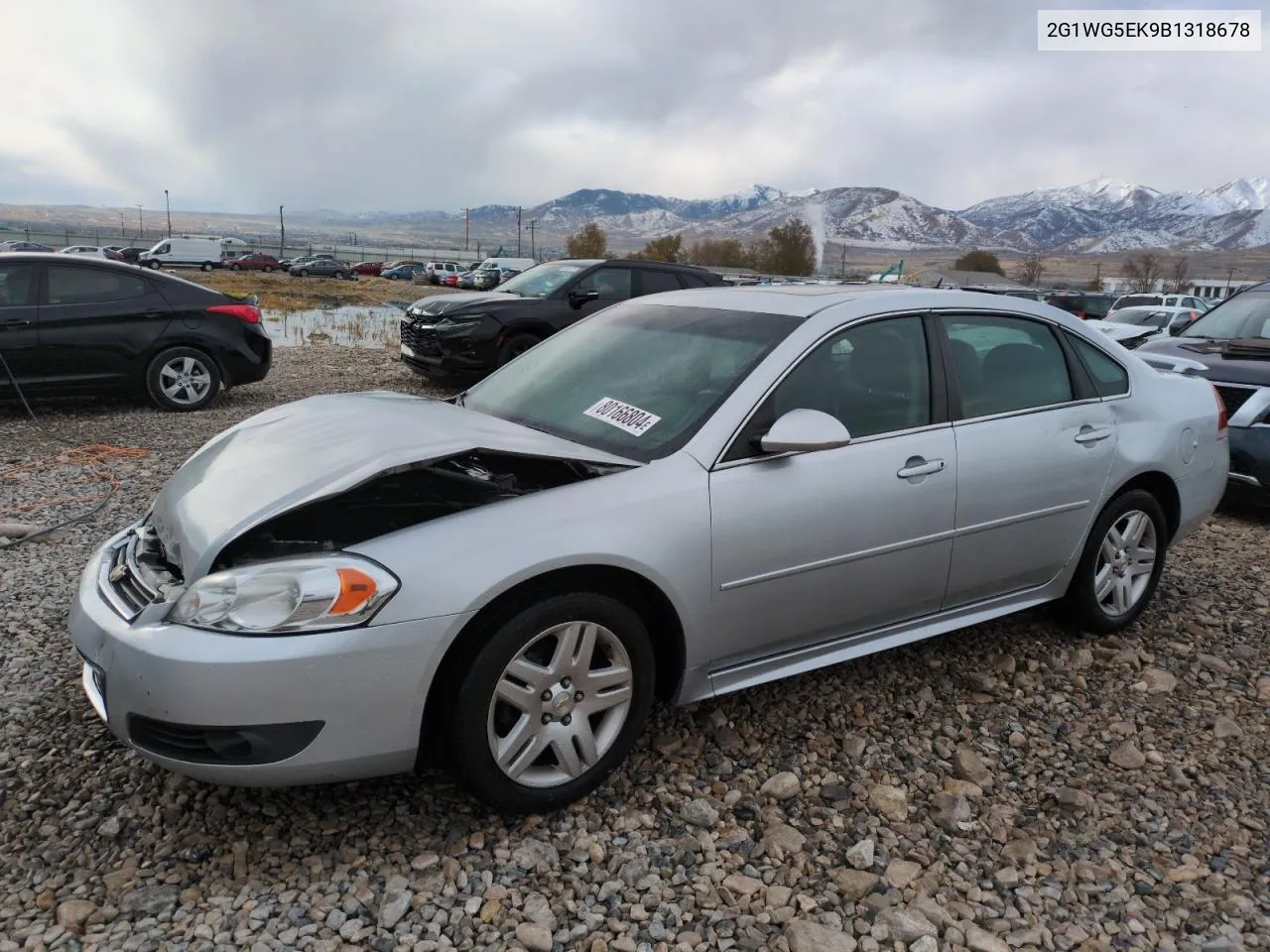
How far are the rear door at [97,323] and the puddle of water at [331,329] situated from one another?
7096 millimetres

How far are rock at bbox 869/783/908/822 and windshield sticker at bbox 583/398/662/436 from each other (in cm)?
136

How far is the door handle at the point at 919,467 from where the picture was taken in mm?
3250

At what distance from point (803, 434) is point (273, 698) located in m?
1.67

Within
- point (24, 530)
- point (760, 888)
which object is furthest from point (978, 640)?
point (24, 530)

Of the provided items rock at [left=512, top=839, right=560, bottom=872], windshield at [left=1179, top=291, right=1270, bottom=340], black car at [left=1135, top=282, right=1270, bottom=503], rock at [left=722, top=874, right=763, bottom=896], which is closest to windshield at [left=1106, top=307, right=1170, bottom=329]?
windshield at [left=1179, top=291, right=1270, bottom=340]

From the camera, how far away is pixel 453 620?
243 cm

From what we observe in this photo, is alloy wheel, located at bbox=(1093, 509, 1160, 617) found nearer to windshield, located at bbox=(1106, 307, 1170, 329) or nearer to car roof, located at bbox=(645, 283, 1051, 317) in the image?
car roof, located at bbox=(645, 283, 1051, 317)

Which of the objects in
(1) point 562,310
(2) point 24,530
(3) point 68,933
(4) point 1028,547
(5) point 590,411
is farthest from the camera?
(1) point 562,310

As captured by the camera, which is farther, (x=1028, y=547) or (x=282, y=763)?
(x=1028, y=547)

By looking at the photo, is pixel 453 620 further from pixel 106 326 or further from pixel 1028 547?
pixel 106 326

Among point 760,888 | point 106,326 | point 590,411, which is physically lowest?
point 760,888

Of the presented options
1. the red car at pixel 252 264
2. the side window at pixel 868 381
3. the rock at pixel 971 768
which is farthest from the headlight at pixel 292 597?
the red car at pixel 252 264

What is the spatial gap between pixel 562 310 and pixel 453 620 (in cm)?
801

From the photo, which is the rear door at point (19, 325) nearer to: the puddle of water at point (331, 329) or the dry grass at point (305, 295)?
the puddle of water at point (331, 329)
